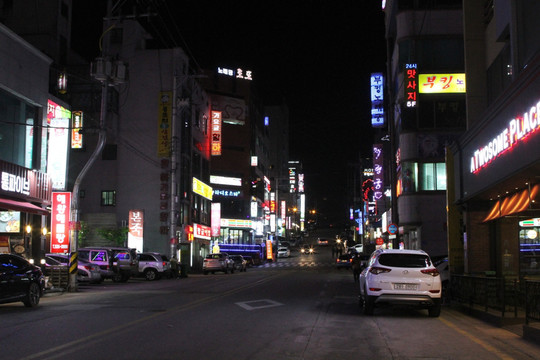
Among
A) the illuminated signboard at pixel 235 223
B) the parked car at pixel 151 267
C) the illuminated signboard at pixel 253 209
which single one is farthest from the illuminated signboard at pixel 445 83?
the illuminated signboard at pixel 253 209

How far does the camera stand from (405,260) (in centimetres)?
1494

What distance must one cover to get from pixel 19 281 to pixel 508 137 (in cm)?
1321

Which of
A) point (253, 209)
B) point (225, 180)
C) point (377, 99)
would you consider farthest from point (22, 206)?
point (253, 209)

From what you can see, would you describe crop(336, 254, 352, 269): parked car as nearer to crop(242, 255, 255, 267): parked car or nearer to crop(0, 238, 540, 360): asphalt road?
crop(242, 255, 255, 267): parked car

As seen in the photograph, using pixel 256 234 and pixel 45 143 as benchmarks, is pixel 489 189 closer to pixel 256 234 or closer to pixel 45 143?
pixel 45 143

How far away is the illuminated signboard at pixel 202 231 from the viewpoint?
54125 mm

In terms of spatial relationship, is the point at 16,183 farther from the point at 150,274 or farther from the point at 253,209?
the point at 253,209

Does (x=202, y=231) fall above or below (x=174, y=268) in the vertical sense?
above

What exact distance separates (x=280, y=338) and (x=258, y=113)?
86887 millimetres

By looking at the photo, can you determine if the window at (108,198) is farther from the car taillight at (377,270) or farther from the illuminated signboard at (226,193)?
the car taillight at (377,270)

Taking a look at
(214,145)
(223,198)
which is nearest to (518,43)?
(214,145)

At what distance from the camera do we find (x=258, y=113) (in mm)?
96500

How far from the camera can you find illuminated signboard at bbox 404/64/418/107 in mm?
37091

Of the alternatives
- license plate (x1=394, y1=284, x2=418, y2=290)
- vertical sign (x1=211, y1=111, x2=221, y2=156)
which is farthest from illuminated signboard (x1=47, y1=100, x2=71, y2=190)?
vertical sign (x1=211, y1=111, x2=221, y2=156)
